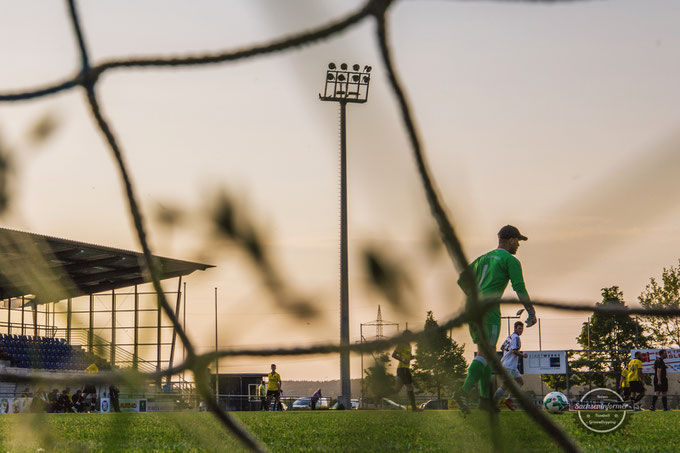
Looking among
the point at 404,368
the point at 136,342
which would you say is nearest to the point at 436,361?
the point at 404,368

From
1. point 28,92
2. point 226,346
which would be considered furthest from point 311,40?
point 28,92

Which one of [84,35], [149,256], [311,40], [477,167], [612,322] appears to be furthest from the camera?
[84,35]

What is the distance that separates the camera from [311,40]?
2.29 ft

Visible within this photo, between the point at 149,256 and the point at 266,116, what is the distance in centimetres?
39

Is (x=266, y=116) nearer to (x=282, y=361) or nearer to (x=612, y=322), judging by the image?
(x=282, y=361)

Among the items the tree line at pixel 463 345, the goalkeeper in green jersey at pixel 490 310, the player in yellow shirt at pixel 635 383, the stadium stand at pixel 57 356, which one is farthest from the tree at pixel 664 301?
the player in yellow shirt at pixel 635 383

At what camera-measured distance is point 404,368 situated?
0.71 meters

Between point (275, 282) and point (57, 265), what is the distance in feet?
1.64

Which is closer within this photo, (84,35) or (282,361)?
(282,361)

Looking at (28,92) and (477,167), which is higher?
(28,92)

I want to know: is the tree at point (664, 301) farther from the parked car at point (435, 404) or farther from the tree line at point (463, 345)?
the parked car at point (435, 404)

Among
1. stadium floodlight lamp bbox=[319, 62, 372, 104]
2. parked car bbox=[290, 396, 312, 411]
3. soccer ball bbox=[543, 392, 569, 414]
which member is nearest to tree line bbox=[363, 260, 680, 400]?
stadium floodlight lamp bbox=[319, 62, 372, 104]

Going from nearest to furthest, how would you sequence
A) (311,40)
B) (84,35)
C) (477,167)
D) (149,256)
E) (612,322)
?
(477,167) → (311,40) → (612,322) → (149,256) → (84,35)

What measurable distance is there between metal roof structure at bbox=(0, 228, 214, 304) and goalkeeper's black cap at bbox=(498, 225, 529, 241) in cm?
41
